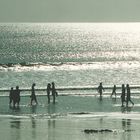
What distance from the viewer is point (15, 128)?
99.4 ft

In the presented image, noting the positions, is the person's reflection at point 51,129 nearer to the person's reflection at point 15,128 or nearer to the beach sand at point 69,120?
the beach sand at point 69,120

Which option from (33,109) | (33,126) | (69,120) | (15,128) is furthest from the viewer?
(33,109)

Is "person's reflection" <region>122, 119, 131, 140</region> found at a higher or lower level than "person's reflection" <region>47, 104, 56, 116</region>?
lower

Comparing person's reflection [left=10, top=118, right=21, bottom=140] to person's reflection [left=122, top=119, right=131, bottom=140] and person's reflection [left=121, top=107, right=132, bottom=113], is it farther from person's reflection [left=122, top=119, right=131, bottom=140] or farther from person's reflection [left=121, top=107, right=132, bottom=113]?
person's reflection [left=121, top=107, right=132, bottom=113]

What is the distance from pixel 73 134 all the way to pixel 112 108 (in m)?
12.0

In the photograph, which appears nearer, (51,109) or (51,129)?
(51,129)

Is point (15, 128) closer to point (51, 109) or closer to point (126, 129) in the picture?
point (126, 129)

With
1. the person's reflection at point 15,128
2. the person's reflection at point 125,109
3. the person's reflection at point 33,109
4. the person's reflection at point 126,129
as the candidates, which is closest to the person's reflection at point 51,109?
the person's reflection at point 33,109

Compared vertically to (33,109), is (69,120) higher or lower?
lower

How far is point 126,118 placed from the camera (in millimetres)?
34188

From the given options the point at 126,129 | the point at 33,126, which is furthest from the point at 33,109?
the point at 126,129

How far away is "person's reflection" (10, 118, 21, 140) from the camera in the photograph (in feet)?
91.1

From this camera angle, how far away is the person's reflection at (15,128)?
27773 millimetres

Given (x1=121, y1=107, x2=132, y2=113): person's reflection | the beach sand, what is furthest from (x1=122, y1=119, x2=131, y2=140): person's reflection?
(x1=121, y1=107, x2=132, y2=113): person's reflection
